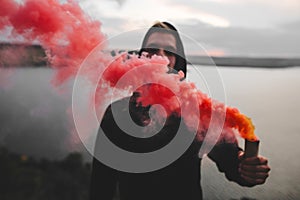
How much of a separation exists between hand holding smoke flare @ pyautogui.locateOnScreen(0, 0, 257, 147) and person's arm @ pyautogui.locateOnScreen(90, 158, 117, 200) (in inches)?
12.6

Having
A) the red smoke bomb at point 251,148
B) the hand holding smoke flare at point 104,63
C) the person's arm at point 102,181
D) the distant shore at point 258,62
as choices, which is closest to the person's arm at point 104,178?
the person's arm at point 102,181

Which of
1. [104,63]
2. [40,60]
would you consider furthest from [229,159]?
[40,60]

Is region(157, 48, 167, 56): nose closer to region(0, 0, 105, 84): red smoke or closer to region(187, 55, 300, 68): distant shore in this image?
region(0, 0, 105, 84): red smoke

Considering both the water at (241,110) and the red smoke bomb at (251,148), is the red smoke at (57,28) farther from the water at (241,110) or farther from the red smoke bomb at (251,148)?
the water at (241,110)

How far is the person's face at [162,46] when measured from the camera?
1.34 m

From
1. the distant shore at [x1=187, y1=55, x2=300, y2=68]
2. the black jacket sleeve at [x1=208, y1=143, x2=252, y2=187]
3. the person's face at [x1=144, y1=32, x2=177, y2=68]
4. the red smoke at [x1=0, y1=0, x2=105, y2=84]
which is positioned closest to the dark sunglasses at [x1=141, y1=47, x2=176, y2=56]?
the person's face at [x1=144, y1=32, x2=177, y2=68]

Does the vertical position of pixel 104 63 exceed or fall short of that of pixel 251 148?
it exceeds it

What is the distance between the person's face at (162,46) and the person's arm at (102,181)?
0.52 m

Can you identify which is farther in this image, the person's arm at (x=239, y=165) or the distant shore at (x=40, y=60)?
the distant shore at (x=40, y=60)

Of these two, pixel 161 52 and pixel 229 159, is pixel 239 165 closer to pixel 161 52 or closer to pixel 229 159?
pixel 229 159

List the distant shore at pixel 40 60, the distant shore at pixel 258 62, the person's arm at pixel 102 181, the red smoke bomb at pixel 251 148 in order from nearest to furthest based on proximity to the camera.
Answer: the red smoke bomb at pixel 251 148 < the person's arm at pixel 102 181 < the distant shore at pixel 40 60 < the distant shore at pixel 258 62

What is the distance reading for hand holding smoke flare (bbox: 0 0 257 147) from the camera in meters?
1.26

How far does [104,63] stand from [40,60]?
2.97ft

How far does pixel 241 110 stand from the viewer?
3363mm
